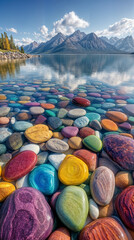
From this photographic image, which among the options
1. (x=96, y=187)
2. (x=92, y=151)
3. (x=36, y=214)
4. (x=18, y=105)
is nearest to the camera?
(x=36, y=214)

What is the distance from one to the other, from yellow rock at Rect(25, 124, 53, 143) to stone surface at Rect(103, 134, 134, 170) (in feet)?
5.20

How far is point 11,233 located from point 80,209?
2.96 feet

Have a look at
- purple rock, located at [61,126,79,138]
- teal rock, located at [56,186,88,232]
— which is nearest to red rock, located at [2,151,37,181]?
teal rock, located at [56,186,88,232]

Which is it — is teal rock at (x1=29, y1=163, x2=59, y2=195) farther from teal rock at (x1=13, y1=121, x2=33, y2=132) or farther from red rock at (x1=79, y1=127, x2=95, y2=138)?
teal rock at (x1=13, y1=121, x2=33, y2=132)

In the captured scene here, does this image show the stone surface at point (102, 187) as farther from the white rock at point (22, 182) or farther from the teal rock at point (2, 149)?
the teal rock at point (2, 149)

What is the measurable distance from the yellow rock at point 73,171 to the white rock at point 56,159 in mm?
144

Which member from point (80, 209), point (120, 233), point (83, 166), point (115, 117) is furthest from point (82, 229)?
point (115, 117)

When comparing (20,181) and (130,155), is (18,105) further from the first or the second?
(130,155)

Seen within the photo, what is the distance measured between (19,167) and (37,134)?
1160 millimetres

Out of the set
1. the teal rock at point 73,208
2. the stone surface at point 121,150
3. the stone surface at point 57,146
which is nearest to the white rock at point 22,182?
the teal rock at point 73,208

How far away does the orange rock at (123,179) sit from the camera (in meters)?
2.10

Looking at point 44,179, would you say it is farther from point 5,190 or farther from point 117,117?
point 117,117

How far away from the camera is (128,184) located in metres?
2.09

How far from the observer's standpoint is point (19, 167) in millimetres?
2219
